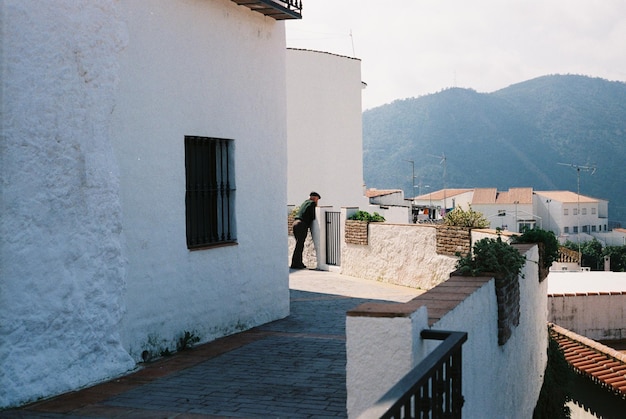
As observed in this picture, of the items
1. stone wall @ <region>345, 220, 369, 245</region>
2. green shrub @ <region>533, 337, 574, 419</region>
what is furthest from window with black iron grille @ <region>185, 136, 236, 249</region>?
stone wall @ <region>345, 220, 369, 245</region>

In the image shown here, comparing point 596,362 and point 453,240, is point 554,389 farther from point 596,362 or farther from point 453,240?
point 596,362

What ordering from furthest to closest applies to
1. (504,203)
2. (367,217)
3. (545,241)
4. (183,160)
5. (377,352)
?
1. (504,203)
2. (367,217)
3. (545,241)
4. (183,160)
5. (377,352)

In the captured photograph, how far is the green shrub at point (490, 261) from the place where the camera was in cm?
642

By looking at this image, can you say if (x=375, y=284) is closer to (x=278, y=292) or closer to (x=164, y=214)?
(x=278, y=292)

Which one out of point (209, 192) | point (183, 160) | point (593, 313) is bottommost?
point (593, 313)

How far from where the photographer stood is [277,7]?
9.32 m

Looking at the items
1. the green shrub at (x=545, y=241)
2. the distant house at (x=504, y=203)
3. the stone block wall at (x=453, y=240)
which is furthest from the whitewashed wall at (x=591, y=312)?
the distant house at (x=504, y=203)

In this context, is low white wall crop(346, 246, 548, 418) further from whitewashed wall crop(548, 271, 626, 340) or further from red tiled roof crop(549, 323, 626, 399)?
whitewashed wall crop(548, 271, 626, 340)

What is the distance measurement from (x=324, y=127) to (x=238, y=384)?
25456 millimetres

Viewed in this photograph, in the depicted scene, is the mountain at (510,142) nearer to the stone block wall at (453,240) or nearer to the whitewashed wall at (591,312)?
the whitewashed wall at (591,312)

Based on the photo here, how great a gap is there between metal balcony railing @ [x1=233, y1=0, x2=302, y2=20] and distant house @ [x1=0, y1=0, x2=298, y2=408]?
1.7 inches

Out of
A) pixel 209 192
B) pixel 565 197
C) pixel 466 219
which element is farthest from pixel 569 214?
pixel 209 192

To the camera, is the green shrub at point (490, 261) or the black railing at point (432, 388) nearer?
the black railing at point (432, 388)

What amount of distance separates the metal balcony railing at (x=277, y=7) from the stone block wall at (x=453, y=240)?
5.12m
